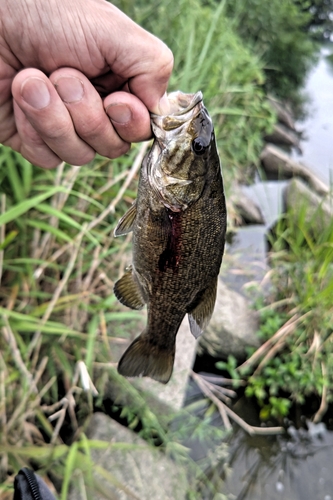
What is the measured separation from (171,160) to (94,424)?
1.81m

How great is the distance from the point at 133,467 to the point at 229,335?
4.74 feet

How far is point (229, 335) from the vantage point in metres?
3.49

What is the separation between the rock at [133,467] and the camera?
2320 millimetres

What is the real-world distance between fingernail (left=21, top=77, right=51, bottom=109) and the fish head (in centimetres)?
35

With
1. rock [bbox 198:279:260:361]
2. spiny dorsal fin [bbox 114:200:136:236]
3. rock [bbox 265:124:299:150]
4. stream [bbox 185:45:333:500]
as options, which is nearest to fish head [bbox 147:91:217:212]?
spiny dorsal fin [bbox 114:200:136:236]

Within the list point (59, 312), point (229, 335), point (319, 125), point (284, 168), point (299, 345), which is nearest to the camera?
point (59, 312)

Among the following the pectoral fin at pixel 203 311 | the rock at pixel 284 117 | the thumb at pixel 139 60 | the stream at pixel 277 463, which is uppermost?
the thumb at pixel 139 60

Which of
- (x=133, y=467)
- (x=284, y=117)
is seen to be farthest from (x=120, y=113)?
(x=284, y=117)

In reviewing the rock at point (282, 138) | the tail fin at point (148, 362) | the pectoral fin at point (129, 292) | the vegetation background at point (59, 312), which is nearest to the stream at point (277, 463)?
the vegetation background at point (59, 312)

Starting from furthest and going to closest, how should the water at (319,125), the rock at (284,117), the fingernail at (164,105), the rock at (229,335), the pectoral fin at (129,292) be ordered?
the rock at (284,117) → the water at (319,125) → the rock at (229,335) → the pectoral fin at (129,292) → the fingernail at (164,105)

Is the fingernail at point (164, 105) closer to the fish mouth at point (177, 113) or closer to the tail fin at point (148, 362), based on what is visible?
the fish mouth at point (177, 113)

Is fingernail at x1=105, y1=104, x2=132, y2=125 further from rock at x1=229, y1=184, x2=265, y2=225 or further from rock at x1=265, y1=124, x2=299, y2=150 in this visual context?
rock at x1=265, y1=124, x2=299, y2=150

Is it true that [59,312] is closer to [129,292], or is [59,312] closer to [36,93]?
[129,292]

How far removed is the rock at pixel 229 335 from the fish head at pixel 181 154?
2246 mm
